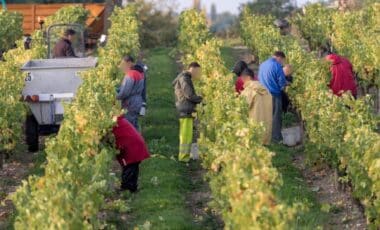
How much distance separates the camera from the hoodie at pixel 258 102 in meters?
14.4

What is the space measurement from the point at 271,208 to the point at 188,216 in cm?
390

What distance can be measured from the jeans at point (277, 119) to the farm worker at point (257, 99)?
1.45m

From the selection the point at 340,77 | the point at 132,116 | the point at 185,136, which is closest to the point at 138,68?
the point at 132,116

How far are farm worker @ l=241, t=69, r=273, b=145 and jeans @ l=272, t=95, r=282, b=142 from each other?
1.45 meters

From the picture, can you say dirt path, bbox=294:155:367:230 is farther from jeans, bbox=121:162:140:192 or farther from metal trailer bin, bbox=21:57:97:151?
metal trailer bin, bbox=21:57:97:151

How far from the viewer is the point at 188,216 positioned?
38.5 feet

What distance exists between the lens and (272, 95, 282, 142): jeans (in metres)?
16.0

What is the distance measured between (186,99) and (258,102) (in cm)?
95

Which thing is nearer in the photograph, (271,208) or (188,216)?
(271,208)

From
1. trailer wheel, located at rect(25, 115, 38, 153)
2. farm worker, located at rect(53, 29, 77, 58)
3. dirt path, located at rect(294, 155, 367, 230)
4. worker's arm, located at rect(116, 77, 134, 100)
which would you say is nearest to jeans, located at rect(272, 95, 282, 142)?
dirt path, located at rect(294, 155, 367, 230)

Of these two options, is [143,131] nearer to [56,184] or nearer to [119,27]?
[119,27]

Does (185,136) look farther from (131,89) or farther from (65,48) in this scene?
(65,48)

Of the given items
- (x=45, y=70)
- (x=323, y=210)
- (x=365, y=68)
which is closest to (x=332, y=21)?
(x=365, y=68)

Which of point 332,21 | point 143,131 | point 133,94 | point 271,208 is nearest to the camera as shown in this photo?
point 271,208
